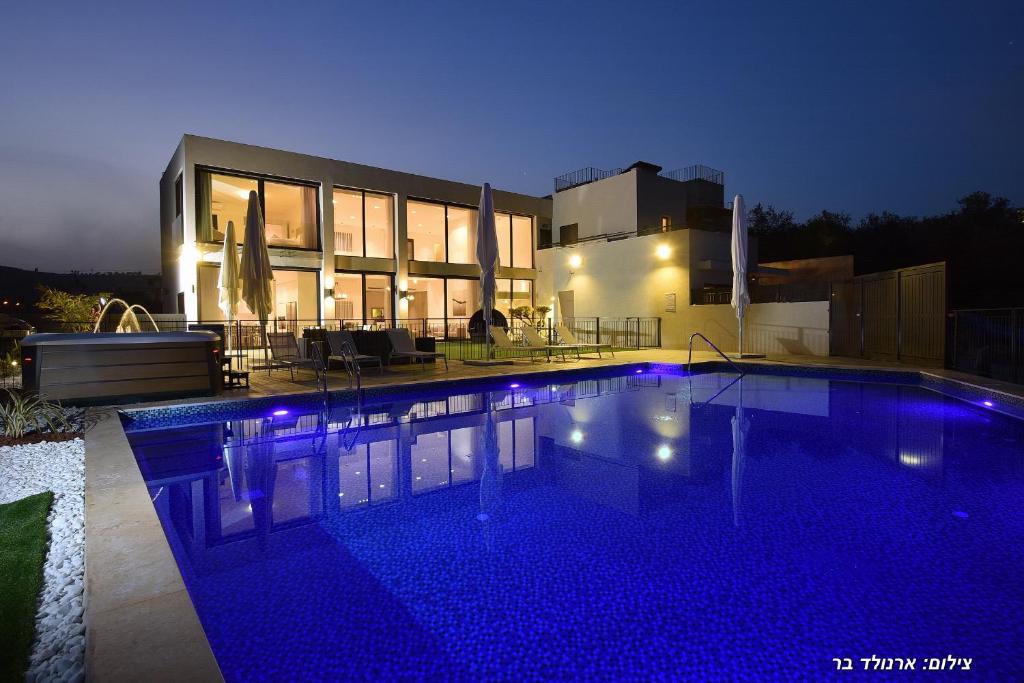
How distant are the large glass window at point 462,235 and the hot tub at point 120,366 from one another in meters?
16.0

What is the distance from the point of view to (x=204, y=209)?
50.7 ft

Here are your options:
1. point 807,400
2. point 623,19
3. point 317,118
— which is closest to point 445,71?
point 317,118

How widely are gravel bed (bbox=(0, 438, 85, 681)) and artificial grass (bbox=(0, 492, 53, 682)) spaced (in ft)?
0.11

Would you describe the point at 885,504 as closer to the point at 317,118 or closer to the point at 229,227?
the point at 229,227

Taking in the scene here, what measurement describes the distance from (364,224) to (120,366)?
13532 mm

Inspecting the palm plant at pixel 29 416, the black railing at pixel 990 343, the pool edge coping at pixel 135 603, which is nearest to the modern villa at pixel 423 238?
the black railing at pixel 990 343

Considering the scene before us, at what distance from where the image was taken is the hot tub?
626cm

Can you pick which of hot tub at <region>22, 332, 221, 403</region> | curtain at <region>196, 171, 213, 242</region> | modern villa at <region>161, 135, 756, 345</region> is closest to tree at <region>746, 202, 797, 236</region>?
modern villa at <region>161, 135, 756, 345</region>

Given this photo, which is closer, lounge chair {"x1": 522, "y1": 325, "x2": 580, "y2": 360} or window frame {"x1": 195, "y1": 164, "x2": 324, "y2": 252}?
lounge chair {"x1": 522, "y1": 325, "x2": 580, "y2": 360}

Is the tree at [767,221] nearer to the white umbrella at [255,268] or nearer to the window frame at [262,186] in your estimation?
the window frame at [262,186]

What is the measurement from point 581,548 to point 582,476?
4.46 ft

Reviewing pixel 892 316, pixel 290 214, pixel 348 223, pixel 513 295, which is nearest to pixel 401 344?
pixel 892 316

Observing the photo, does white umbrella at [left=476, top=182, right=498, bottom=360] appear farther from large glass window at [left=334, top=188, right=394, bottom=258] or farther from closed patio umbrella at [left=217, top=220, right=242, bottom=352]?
large glass window at [left=334, top=188, right=394, bottom=258]

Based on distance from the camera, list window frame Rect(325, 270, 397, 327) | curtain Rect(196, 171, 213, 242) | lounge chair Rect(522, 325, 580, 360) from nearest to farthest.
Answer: lounge chair Rect(522, 325, 580, 360), curtain Rect(196, 171, 213, 242), window frame Rect(325, 270, 397, 327)
